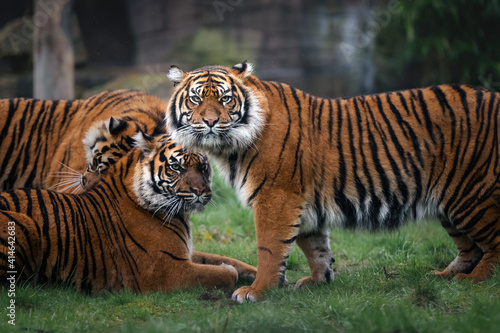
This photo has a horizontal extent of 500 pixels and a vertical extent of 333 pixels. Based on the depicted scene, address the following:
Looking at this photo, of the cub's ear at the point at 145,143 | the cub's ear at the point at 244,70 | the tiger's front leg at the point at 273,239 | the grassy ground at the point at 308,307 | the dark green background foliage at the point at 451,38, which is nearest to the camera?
the grassy ground at the point at 308,307

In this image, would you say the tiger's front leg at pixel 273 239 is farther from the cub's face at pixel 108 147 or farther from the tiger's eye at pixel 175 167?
the cub's face at pixel 108 147

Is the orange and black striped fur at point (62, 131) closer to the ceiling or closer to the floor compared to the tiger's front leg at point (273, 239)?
closer to the ceiling

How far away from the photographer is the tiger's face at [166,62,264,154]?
423 cm

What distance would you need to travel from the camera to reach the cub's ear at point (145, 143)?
478cm

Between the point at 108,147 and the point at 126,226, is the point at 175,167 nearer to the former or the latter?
the point at 126,226

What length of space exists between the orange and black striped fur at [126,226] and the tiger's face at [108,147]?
0.66 ft

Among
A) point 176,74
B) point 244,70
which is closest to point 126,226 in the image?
point 176,74

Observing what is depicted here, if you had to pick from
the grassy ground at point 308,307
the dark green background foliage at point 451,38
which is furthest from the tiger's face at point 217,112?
the dark green background foliage at point 451,38

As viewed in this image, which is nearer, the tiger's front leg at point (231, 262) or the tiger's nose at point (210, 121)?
the tiger's nose at point (210, 121)

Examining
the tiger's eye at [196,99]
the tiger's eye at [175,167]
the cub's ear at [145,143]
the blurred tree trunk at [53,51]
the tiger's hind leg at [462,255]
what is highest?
the blurred tree trunk at [53,51]

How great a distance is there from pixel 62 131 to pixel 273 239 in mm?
2673

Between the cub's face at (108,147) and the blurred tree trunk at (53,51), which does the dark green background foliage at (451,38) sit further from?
the cub's face at (108,147)

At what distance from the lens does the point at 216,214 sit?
23.5 feet

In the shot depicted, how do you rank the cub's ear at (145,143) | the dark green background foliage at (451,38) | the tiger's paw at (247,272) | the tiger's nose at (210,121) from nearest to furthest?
the tiger's nose at (210,121) < the cub's ear at (145,143) < the tiger's paw at (247,272) < the dark green background foliage at (451,38)
